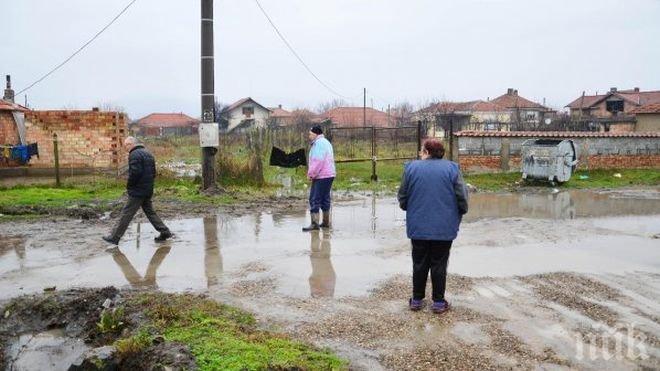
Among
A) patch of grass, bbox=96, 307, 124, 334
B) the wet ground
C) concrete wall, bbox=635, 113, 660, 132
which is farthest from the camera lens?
concrete wall, bbox=635, 113, 660, 132

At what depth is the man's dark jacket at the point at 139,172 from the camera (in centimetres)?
857

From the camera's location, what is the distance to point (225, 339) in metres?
4.64

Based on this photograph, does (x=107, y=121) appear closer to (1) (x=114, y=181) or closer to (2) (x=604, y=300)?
(1) (x=114, y=181)

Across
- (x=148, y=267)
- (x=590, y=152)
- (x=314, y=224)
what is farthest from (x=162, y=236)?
(x=590, y=152)

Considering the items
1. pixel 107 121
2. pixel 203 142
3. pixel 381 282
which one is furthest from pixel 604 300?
pixel 107 121

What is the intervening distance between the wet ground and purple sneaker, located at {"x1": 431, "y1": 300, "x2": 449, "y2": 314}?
92 mm

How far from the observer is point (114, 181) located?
15.2m

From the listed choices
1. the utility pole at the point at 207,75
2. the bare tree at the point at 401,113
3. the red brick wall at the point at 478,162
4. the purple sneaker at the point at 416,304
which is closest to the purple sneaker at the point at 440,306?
the purple sneaker at the point at 416,304

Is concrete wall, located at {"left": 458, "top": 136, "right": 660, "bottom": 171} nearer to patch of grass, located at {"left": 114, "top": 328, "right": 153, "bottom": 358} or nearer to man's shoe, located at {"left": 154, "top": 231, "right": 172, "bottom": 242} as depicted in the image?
man's shoe, located at {"left": 154, "top": 231, "right": 172, "bottom": 242}

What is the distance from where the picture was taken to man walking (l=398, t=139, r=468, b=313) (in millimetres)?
5512

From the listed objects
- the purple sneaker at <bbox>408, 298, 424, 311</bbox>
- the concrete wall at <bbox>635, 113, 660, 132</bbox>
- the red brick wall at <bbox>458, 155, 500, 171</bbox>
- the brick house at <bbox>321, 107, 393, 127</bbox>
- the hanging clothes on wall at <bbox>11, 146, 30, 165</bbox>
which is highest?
the brick house at <bbox>321, 107, 393, 127</bbox>

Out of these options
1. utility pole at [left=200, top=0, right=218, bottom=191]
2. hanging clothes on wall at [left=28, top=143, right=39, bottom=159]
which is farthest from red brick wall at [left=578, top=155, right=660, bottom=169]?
hanging clothes on wall at [left=28, top=143, right=39, bottom=159]

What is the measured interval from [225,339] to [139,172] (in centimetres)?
463

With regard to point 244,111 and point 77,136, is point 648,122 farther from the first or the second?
point 244,111
